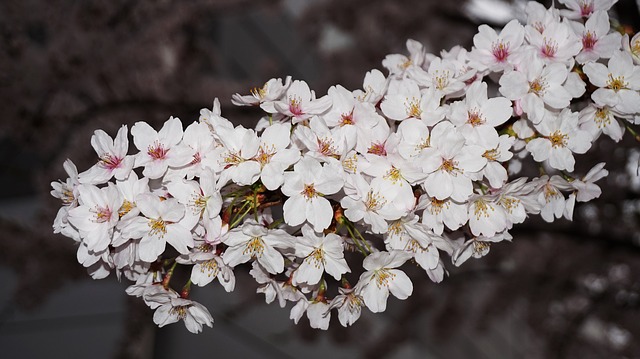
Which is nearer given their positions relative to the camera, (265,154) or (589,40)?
(265,154)

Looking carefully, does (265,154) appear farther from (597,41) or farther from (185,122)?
(185,122)

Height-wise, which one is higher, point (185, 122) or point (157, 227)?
point (157, 227)

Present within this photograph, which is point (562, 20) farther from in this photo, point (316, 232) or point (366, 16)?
point (366, 16)

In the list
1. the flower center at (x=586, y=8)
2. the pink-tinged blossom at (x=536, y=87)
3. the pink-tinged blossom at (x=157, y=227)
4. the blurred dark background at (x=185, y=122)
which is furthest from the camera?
the blurred dark background at (x=185, y=122)

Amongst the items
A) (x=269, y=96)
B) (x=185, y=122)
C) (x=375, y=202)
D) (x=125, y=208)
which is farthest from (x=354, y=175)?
(x=185, y=122)

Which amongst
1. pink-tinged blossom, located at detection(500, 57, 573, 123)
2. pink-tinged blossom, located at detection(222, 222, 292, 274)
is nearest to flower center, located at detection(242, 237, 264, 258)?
pink-tinged blossom, located at detection(222, 222, 292, 274)

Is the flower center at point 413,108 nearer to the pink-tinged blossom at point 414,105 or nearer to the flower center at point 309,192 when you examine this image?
the pink-tinged blossom at point 414,105

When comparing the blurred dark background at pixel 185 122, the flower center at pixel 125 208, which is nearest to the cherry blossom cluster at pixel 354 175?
the flower center at pixel 125 208
